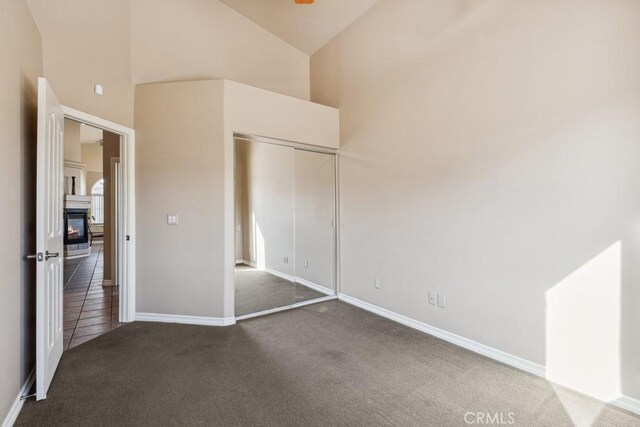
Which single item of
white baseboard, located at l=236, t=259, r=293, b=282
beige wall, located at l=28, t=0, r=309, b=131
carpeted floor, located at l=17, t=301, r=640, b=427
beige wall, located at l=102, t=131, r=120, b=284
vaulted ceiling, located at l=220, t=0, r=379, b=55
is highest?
vaulted ceiling, located at l=220, t=0, r=379, b=55

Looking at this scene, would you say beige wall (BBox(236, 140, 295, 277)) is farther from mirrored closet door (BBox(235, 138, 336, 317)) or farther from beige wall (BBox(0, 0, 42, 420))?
beige wall (BBox(0, 0, 42, 420))

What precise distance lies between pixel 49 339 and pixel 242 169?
224 centimetres

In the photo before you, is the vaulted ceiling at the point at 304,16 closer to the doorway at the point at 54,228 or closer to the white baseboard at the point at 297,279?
the doorway at the point at 54,228

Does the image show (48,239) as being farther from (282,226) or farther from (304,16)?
(304,16)

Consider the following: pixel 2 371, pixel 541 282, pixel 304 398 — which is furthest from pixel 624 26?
pixel 2 371

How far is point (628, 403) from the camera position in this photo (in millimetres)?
2016

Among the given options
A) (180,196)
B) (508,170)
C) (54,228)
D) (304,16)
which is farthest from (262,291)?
(304,16)

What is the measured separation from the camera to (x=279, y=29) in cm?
Result: 439

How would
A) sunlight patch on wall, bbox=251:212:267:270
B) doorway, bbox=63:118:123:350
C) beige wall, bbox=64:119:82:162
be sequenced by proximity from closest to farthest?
doorway, bbox=63:118:123:350, sunlight patch on wall, bbox=251:212:267:270, beige wall, bbox=64:119:82:162

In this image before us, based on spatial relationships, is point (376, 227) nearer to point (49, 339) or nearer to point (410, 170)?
point (410, 170)

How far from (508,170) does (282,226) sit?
8.45 ft

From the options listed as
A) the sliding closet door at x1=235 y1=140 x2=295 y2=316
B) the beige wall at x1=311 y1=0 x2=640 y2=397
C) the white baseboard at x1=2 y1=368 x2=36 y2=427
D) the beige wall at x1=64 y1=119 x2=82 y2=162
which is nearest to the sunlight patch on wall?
the sliding closet door at x1=235 y1=140 x2=295 y2=316

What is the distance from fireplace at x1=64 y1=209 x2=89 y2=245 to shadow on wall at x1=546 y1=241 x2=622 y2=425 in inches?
389

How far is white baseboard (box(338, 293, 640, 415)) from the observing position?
2.03 metres
